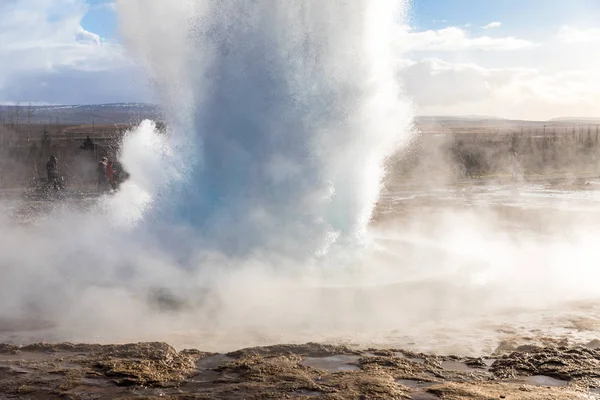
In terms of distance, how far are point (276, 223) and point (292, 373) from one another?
360 centimetres

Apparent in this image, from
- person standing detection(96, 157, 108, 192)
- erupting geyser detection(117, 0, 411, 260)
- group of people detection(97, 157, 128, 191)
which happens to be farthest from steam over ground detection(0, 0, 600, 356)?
person standing detection(96, 157, 108, 192)

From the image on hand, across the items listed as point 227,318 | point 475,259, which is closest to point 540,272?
point 475,259

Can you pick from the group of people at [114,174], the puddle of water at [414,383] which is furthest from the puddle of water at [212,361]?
the group of people at [114,174]

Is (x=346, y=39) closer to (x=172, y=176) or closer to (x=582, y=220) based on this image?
(x=172, y=176)

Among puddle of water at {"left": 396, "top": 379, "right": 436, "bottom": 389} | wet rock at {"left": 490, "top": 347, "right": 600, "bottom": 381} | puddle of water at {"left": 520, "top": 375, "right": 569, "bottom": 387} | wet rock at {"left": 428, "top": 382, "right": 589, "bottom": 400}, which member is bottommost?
wet rock at {"left": 428, "top": 382, "right": 589, "bottom": 400}

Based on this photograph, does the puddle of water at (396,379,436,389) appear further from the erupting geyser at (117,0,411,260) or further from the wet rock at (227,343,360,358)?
the erupting geyser at (117,0,411,260)

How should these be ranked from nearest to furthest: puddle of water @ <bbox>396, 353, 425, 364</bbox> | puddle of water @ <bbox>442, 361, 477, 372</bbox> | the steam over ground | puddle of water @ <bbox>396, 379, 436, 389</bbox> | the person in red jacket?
puddle of water @ <bbox>396, 379, 436, 389</bbox>
puddle of water @ <bbox>442, 361, 477, 372</bbox>
puddle of water @ <bbox>396, 353, 425, 364</bbox>
the steam over ground
the person in red jacket

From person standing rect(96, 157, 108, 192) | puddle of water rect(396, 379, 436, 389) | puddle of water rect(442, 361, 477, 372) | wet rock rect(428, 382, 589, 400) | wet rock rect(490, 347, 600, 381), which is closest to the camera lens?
wet rock rect(428, 382, 589, 400)

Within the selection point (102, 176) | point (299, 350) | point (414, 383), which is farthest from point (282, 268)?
point (102, 176)

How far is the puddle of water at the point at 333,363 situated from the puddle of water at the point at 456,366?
701 mm

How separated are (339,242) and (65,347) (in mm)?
4265

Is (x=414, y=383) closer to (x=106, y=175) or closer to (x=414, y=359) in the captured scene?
(x=414, y=359)

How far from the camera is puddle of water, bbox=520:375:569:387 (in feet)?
15.9

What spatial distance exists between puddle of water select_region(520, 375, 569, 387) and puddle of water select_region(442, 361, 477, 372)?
419 mm
